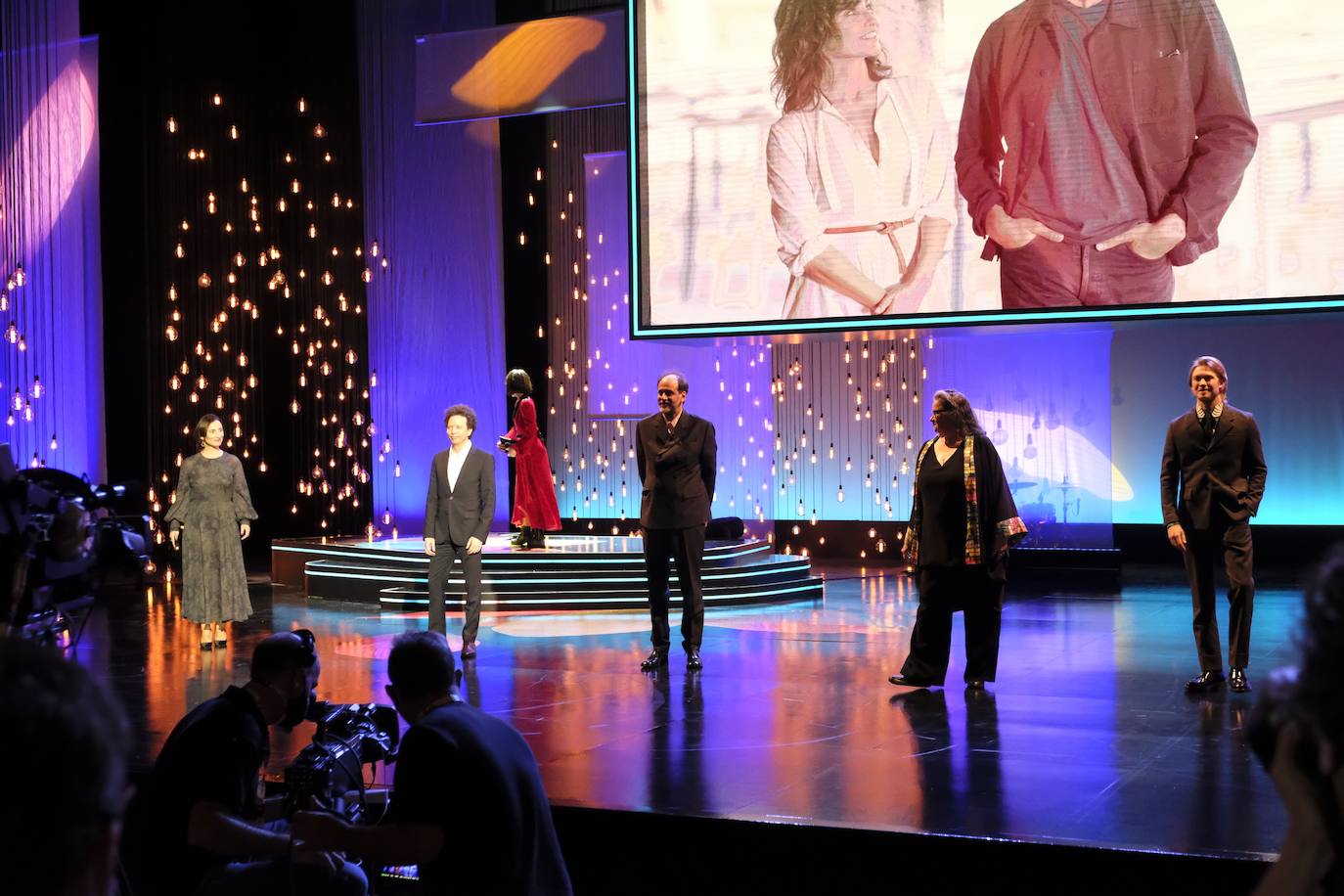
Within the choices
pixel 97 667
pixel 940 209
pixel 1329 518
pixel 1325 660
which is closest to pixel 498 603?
pixel 97 667

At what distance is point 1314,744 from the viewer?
1208 mm

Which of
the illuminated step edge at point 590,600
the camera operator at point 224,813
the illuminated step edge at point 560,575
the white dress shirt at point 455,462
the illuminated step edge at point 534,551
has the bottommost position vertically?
the illuminated step edge at point 590,600

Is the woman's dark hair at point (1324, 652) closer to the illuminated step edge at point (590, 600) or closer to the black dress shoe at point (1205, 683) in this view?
the black dress shoe at point (1205, 683)

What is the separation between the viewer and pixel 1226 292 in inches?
327

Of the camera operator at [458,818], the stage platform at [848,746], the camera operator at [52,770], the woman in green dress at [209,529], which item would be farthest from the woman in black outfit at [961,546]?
the camera operator at [52,770]

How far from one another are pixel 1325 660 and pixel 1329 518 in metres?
11.4

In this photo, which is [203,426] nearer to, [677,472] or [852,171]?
[677,472]

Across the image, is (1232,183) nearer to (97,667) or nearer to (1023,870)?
(1023,870)

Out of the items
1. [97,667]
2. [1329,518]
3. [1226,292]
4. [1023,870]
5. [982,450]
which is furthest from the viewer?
[1329,518]

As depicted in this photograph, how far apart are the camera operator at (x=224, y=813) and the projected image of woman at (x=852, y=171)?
6966 millimetres

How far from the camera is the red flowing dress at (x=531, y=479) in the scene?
33.2ft

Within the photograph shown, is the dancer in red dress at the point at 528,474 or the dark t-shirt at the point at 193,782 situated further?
the dancer in red dress at the point at 528,474

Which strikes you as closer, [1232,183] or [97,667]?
[97,667]

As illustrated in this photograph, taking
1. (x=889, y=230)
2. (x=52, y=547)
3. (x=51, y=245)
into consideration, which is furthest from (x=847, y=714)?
(x=51, y=245)
